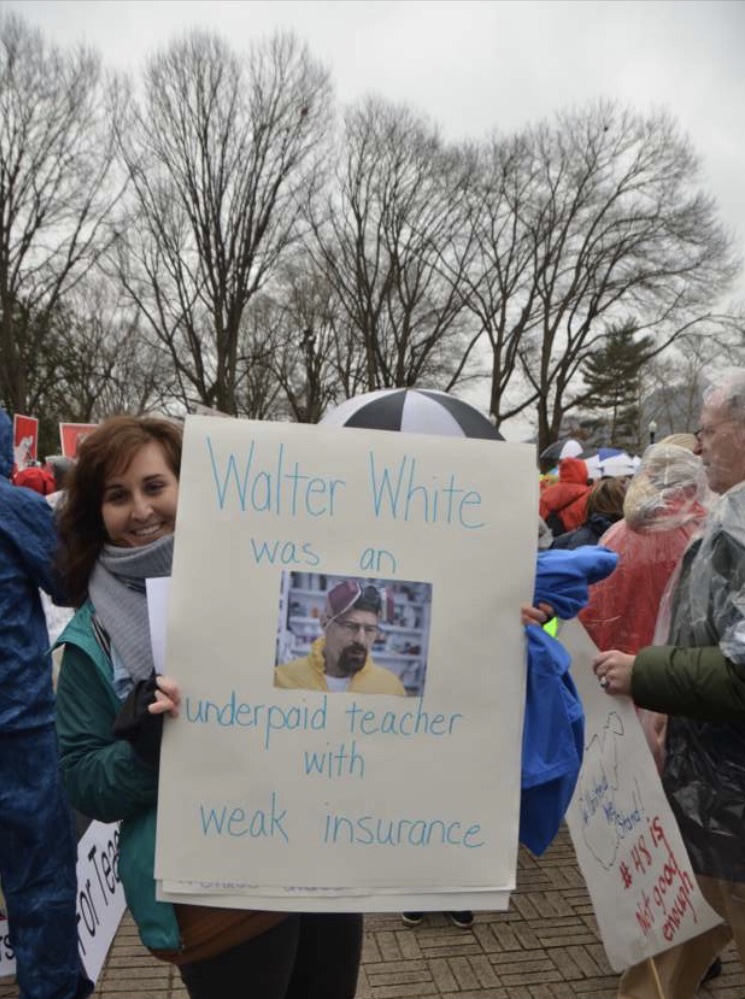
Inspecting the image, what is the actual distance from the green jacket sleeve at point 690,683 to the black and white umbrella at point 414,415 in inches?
26.3

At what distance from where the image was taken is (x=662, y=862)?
2.14 meters

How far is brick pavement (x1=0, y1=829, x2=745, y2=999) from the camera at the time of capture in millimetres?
2764

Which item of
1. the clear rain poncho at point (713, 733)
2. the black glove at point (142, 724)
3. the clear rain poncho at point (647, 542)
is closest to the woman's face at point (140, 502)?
the black glove at point (142, 724)

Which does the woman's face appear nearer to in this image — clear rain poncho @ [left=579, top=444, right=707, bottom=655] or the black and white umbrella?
the black and white umbrella

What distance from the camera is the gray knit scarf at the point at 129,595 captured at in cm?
148

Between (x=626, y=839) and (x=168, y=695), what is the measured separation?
1522 millimetres

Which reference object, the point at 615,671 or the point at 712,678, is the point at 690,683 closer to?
the point at 712,678

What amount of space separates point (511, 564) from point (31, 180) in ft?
69.1

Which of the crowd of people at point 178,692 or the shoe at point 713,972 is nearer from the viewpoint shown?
the crowd of people at point 178,692

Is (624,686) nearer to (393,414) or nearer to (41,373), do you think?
(393,414)

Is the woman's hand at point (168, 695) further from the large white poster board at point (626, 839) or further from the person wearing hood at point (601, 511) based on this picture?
the person wearing hood at point (601, 511)

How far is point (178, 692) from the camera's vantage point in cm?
138

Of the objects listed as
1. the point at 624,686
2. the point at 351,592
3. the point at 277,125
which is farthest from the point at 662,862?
the point at 277,125

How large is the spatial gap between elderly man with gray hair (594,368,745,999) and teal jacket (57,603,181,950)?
1133 millimetres
